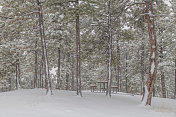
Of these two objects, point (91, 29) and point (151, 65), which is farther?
point (91, 29)

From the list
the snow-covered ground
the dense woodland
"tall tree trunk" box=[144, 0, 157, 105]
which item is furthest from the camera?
the dense woodland

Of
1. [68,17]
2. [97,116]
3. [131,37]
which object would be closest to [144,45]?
[131,37]

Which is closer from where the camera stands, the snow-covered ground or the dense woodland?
the snow-covered ground

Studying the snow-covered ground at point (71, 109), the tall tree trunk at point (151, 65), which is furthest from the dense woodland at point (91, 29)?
the snow-covered ground at point (71, 109)

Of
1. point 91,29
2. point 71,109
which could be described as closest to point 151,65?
point 71,109

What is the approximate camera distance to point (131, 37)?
1658 cm

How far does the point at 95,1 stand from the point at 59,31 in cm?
853

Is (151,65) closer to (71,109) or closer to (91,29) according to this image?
(71,109)

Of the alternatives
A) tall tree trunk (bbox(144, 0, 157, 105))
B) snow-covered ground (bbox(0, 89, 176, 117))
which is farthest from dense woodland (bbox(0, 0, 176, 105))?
snow-covered ground (bbox(0, 89, 176, 117))

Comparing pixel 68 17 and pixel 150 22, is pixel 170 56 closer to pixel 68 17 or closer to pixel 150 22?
pixel 150 22

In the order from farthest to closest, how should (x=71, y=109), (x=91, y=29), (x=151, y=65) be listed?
(x=91, y=29) → (x=151, y=65) → (x=71, y=109)

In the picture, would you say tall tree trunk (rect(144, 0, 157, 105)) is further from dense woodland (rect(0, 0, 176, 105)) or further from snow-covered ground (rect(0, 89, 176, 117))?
snow-covered ground (rect(0, 89, 176, 117))

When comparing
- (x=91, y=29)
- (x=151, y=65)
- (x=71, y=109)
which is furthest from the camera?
(x=91, y=29)

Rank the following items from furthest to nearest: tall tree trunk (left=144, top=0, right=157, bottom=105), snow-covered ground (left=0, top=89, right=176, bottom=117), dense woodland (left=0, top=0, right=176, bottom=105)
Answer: dense woodland (left=0, top=0, right=176, bottom=105)
tall tree trunk (left=144, top=0, right=157, bottom=105)
snow-covered ground (left=0, top=89, right=176, bottom=117)
